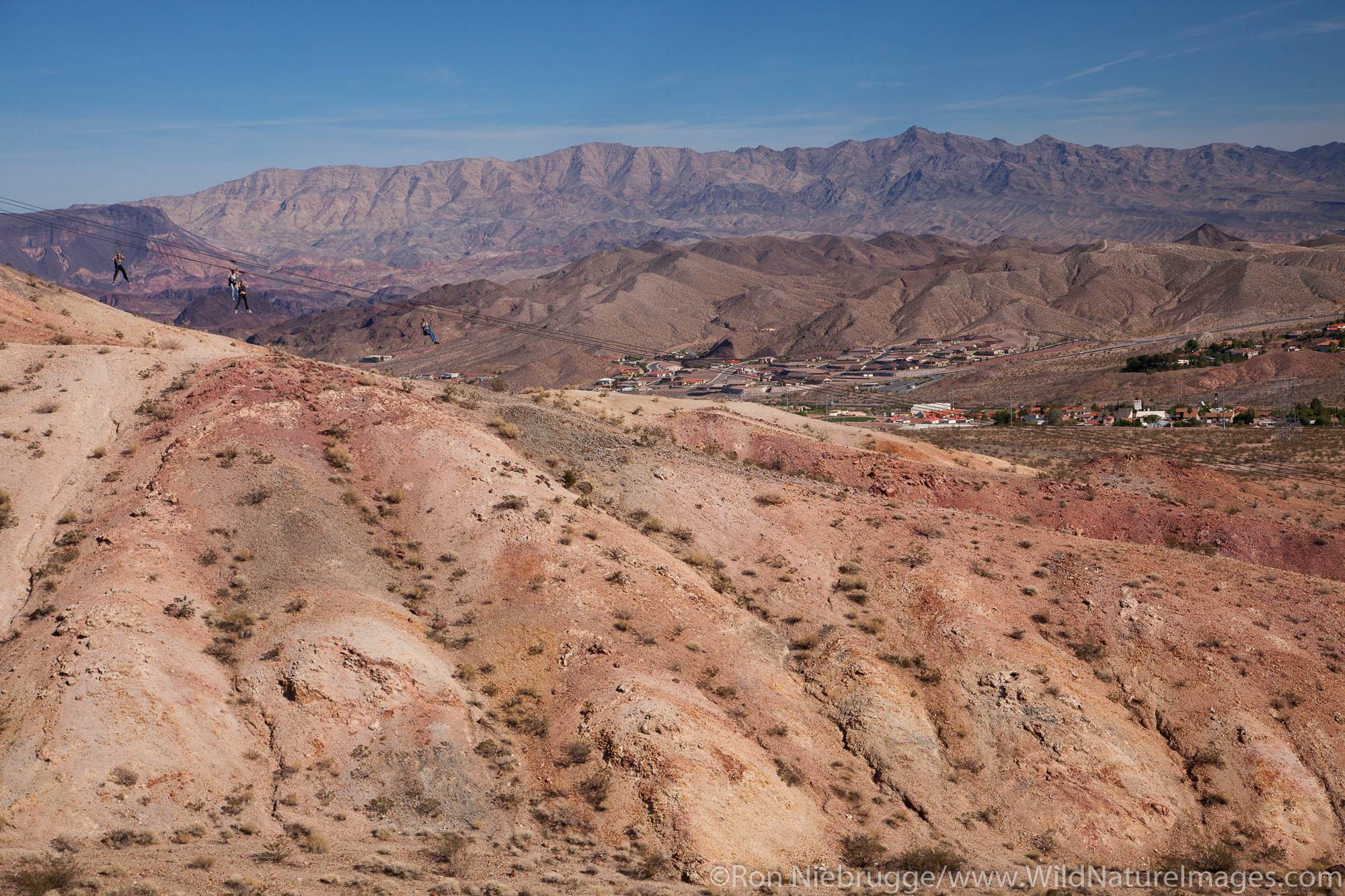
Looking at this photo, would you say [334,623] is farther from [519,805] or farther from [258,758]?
[519,805]

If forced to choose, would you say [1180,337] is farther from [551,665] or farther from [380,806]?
[380,806]

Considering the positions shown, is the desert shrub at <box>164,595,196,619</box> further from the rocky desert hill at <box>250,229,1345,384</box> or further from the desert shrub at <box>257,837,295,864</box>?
the rocky desert hill at <box>250,229,1345,384</box>

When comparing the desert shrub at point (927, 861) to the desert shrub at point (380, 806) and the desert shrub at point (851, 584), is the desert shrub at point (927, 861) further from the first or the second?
the desert shrub at point (380, 806)

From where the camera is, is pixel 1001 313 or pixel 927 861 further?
pixel 1001 313

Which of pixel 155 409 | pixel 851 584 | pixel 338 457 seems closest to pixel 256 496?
pixel 338 457

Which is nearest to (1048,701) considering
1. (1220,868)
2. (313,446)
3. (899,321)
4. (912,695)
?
(912,695)
